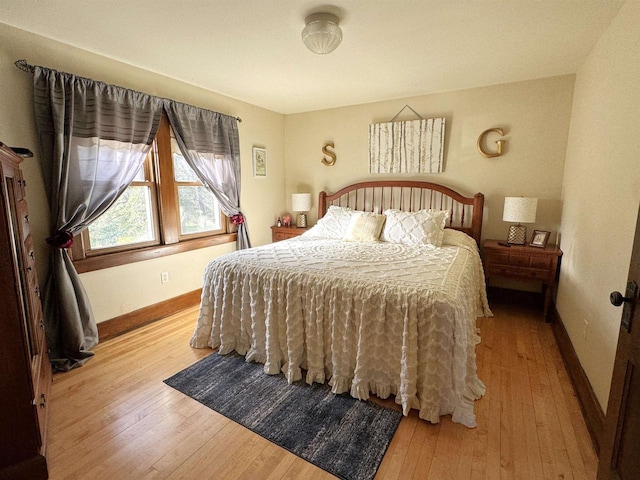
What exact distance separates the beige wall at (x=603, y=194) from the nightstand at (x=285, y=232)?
9.64 feet

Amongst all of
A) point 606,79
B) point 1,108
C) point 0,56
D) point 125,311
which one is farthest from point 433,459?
point 0,56

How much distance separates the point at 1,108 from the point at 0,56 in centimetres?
34

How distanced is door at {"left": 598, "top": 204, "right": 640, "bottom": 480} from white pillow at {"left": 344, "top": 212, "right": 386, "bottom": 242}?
227 centimetres

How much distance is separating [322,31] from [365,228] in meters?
1.89

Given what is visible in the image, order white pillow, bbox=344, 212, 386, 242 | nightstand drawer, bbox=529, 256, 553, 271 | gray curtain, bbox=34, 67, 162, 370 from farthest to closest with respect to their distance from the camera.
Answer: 1. white pillow, bbox=344, 212, 386, 242
2. nightstand drawer, bbox=529, 256, 553, 271
3. gray curtain, bbox=34, 67, 162, 370

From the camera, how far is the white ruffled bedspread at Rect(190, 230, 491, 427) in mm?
1709

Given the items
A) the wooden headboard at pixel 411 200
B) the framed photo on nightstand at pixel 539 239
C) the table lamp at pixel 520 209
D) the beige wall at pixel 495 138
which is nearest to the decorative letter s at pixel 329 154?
the beige wall at pixel 495 138

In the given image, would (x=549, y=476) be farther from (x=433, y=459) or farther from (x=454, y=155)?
(x=454, y=155)

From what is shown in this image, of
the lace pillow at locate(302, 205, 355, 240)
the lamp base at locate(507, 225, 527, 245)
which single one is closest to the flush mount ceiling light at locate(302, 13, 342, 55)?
the lace pillow at locate(302, 205, 355, 240)

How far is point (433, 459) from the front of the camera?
1489 mm

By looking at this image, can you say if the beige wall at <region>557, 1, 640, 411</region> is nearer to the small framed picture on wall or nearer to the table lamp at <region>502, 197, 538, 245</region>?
the table lamp at <region>502, 197, 538, 245</region>

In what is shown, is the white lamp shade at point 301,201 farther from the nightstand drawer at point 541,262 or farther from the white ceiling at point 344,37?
the nightstand drawer at point 541,262

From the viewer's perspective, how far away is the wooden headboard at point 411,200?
3474 mm

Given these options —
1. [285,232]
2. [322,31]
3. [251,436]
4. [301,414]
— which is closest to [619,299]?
[301,414]
